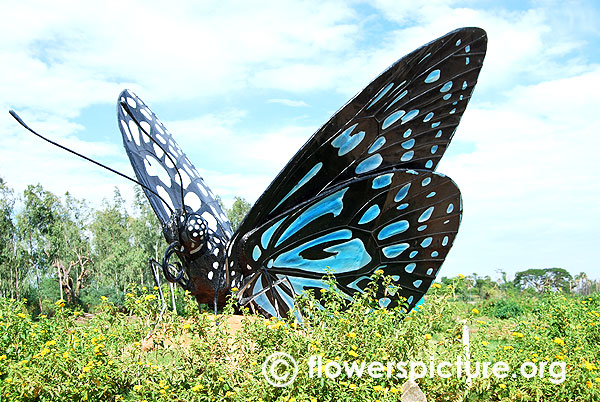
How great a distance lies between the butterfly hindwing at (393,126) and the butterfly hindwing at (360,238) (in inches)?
7.9

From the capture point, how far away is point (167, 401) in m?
3.34

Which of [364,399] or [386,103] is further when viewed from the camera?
[386,103]

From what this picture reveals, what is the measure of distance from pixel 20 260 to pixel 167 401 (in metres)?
22.8

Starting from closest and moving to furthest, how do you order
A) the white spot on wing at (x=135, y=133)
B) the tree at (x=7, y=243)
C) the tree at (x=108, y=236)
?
1. the white spot on wing at (x=135, y=133)
2. the tree at (x=7, y=243)
3. the tree at (x=108, y=236)

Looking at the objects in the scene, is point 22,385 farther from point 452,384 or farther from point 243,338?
point 452,384

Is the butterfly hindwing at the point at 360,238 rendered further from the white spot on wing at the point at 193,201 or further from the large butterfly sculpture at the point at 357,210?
the white spot on wing at the point at 193,201

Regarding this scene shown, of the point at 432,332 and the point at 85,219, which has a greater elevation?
the point at 85,219

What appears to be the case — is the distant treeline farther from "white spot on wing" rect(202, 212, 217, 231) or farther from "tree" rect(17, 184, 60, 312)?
"white spot on wing" rect(202, 212, 217, 231)

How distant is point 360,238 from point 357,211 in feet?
1.02

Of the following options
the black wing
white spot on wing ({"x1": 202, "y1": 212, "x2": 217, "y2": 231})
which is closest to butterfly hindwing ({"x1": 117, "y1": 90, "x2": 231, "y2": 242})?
white spot on wing ({"x1": 202, "y1": 212, "x2": 217, "y2": 231})

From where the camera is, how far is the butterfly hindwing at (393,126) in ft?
16.1

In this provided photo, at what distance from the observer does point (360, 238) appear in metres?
5.57

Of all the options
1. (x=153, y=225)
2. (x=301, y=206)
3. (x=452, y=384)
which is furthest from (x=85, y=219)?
(x=452, y=384)

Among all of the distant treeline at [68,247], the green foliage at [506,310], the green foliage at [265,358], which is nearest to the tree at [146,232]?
the distant treeline at [68,247]
